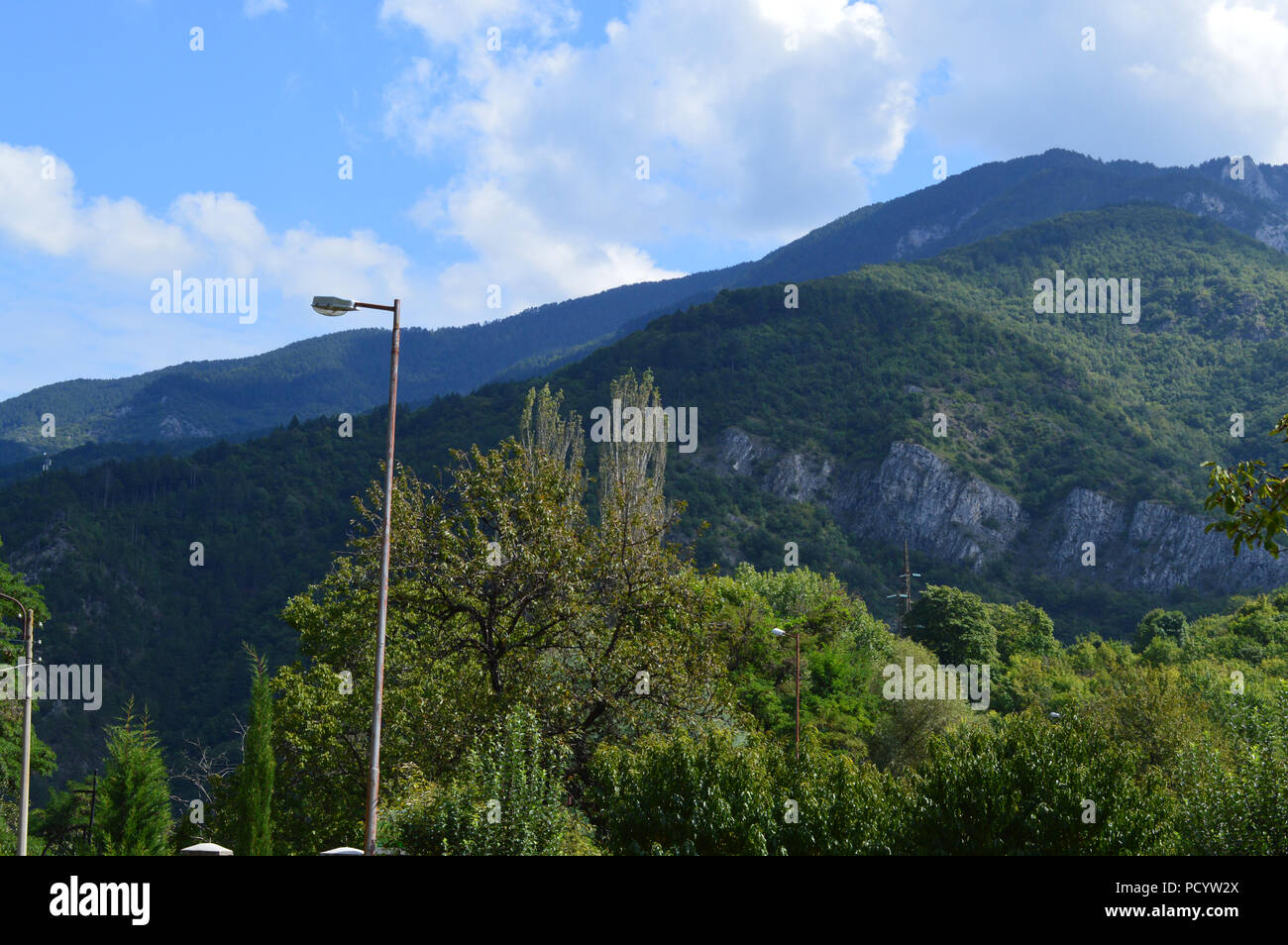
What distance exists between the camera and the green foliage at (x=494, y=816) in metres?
19.1

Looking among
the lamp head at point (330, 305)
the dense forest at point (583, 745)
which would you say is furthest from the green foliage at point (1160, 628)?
the lamp head at point (330, 305)

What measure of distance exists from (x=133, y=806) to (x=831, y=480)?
12502 cm

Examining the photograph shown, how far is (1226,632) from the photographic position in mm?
93688

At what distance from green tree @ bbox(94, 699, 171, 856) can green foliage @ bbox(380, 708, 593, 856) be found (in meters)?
23.1

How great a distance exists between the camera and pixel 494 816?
1919 centimetres

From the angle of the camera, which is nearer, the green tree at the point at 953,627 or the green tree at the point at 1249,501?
the green tree at the point at 1249,501

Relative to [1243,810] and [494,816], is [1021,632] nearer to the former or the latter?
[1243,810]

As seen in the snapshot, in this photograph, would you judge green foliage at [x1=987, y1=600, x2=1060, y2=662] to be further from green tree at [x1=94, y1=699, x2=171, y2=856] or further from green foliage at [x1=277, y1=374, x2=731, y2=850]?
green tree at [x1=94, y1=699, x2=171, y2=856]

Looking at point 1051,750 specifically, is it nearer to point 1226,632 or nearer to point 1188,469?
point 1226,632

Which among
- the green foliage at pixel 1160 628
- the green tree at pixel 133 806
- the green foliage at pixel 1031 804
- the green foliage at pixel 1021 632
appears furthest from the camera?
the green foliage at pixel 1160 628

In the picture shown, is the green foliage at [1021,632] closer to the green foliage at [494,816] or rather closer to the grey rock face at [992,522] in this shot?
the grey rock face at [992,522]

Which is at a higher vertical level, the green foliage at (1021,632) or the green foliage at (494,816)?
the green foliage at (494,816)

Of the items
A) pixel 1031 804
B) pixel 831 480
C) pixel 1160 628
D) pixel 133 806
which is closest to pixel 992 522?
pixel 831 480

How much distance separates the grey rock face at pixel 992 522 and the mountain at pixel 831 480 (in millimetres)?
308
